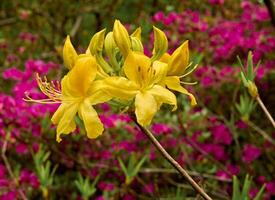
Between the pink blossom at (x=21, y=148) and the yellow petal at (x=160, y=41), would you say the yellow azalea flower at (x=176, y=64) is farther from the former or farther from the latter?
the pink blossom at (x=21, y=148)

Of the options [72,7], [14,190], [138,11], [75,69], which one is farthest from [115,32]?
[138,11]

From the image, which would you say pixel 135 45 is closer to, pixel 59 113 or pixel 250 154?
pixel 59 113

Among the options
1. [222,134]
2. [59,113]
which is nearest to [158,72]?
[59,113]

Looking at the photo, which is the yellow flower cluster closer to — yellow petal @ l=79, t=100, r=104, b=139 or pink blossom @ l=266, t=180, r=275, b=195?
yellow petal @ l=79, t=100, r=104, b=139

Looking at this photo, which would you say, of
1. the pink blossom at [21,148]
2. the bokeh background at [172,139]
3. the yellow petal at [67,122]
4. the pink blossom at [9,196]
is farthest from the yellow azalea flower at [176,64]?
the pink blossom at [21,148]

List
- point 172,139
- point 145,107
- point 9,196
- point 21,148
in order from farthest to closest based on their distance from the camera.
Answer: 1. point 172,139
2. point 21,148
3. point 9,196
4. point 145,107

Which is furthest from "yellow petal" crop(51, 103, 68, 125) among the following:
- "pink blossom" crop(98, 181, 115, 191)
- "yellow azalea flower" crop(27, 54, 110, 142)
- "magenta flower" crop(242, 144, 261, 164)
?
"magenta flower" crop(242, 144, 261, 164)

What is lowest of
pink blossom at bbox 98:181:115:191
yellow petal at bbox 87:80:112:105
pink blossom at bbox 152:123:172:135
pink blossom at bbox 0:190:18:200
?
pink blossom at bbox 98:181:115:191
